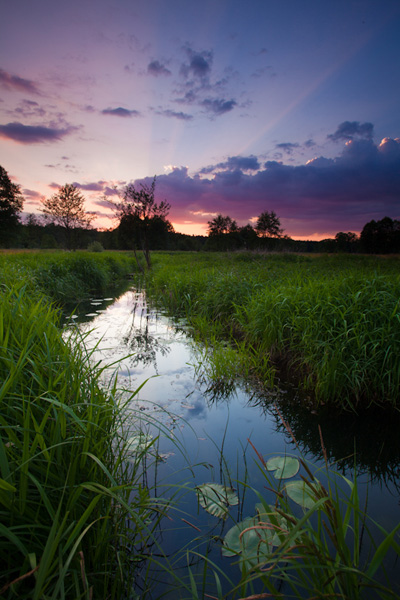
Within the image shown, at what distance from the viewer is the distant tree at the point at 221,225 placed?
66688 mm

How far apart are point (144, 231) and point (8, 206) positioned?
2721 centimetres

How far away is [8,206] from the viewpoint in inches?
1420

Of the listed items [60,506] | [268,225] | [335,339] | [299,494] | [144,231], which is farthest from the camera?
[268,225]

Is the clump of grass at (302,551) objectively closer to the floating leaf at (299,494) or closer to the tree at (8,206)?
the floating leaf at (299,494)

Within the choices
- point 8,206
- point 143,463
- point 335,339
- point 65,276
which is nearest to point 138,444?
point 143,463

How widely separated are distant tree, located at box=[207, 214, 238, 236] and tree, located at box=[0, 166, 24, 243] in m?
39.8

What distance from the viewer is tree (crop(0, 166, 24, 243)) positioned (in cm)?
3547

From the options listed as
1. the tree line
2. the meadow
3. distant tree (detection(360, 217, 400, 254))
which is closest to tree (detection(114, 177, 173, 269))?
the tree line

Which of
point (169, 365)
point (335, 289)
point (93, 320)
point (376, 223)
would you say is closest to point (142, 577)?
point (169, 365)

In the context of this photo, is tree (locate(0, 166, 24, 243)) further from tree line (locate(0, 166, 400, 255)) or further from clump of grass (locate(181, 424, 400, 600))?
clump of grass (locate(181, 424, 400, 600))

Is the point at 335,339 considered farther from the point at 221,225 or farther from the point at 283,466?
the point at 221,225

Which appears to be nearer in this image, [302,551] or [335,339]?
[302,551]

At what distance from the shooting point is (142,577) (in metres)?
1.46

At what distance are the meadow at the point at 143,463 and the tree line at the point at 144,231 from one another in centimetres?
1439
